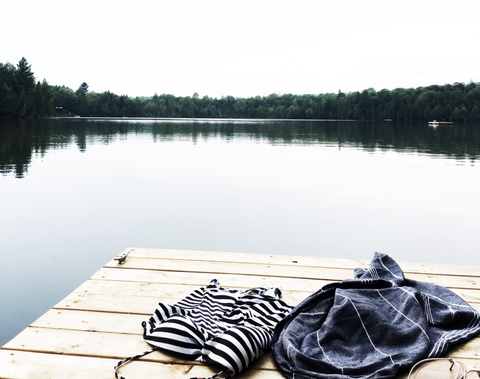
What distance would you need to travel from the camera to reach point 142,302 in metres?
2.71

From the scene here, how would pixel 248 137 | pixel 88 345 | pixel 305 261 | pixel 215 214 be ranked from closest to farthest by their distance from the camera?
pixel 88 345 < pixel 305 261 < pixel 215 214 < pixel 248 137

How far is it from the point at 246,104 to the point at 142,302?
98878 mm

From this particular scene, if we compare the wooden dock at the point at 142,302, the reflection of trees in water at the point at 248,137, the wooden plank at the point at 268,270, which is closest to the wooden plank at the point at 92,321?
the wooden dock at the point at 142,302

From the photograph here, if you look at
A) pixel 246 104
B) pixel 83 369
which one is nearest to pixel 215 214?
pixel 83 369

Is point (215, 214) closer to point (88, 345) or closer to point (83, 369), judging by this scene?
point (88, 345)

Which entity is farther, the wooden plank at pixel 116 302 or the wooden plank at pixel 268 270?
the wooden plank at pixel 268 270

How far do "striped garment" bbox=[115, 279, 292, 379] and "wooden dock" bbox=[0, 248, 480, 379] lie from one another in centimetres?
6

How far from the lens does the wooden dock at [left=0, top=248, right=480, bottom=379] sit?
79.1 inches

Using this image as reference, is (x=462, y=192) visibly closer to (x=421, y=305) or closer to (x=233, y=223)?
(x=233, y=223)

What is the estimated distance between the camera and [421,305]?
2492 mm

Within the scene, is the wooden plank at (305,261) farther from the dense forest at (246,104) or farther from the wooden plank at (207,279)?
the dense forest at (246,104)

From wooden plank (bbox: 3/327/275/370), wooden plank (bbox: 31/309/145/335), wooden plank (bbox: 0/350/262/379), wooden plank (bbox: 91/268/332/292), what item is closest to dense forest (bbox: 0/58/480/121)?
wooden plank (bbox: 91/268/332/292)

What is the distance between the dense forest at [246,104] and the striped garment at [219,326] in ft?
192

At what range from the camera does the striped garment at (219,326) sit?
2004 millimetres
